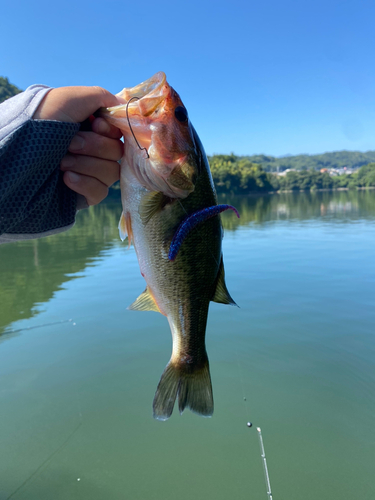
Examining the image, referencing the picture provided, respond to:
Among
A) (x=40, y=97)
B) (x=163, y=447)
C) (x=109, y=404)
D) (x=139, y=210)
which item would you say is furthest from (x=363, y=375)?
(x=40, y=97)

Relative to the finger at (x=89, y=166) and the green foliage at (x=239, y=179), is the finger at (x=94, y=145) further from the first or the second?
the green foliage at (x=239, y=179)

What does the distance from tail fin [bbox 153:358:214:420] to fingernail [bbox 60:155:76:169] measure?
1.25m

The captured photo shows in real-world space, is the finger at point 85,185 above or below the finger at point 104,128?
below

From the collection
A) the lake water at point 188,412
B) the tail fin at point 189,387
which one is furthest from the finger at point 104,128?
the lake water at point 188,412

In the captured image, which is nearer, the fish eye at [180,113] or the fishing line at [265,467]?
the fish eye at [180,113]

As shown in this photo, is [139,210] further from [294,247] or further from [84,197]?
[294,247]

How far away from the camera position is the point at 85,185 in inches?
81.3

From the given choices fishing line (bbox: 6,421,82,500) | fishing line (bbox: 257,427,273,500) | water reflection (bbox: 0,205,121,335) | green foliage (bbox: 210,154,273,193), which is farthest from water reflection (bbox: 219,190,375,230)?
green foliage (bbox: 210,154,273,193)

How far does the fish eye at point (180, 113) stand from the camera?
1772 mm

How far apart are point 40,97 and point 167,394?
165cm

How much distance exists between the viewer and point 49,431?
16.4ft

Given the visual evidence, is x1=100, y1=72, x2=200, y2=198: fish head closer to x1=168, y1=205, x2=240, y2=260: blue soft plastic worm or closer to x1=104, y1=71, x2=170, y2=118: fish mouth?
x1=104, y1=71, x2=170, y2=118: fish mouth

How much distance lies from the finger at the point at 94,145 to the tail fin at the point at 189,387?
1.23 metres

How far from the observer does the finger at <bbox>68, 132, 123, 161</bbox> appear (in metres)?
1.89
